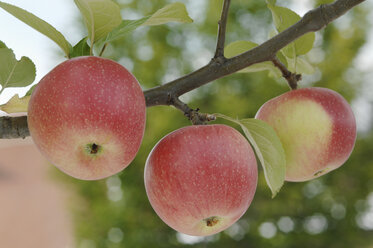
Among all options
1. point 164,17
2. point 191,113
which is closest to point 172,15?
point 164,17

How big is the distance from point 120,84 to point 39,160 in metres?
4.37

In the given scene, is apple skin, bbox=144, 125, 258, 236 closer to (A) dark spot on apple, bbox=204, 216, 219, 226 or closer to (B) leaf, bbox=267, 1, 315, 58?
(A) dark spot on apple, bbox=204, 216, 219, 226

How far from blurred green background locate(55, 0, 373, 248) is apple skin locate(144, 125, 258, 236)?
2.22m

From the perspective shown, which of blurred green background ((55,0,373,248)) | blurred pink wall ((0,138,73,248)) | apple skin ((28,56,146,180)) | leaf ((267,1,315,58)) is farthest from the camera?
blurred pink wall ((0,138,73,248))

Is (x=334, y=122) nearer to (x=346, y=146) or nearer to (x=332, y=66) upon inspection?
(x=346, y=146)

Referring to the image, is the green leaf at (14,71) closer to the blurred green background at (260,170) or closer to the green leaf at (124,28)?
the green leaf at (124,28)

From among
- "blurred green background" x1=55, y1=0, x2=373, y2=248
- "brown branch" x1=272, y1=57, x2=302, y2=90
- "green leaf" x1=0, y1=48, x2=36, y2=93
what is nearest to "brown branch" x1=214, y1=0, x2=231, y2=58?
"brown branch" x1=272, y1=57, x2=302, y2=90

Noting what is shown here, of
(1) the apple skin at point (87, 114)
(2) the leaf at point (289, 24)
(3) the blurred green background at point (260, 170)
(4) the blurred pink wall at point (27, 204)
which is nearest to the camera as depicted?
(1) the apple skin at point (87, 114)

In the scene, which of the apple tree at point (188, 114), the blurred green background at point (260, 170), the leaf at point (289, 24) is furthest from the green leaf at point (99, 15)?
the blurred green background at point (260, 170)

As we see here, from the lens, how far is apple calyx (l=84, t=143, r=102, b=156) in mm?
470

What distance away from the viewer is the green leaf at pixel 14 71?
1.66 ft

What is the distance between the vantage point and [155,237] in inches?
116

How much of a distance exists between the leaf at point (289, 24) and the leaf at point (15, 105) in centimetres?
35

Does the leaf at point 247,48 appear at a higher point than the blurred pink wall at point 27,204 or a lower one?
lower
